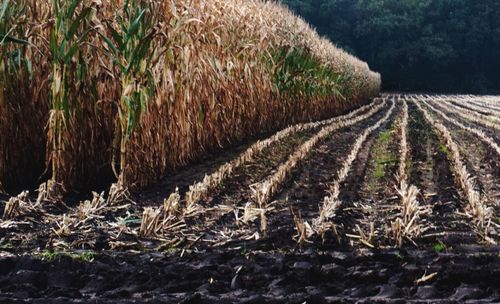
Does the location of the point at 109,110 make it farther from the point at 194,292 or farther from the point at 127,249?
the point at 194,292

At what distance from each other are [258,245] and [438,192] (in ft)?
7.73

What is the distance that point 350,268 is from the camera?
3.00 meters

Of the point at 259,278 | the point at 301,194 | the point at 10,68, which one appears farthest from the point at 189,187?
the point at 259,278

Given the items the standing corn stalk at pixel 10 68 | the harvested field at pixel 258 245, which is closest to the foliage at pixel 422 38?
the harvested field at pixel 258 245

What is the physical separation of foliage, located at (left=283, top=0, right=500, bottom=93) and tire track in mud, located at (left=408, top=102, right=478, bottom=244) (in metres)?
46.2

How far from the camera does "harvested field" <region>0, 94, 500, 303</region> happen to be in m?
2.78

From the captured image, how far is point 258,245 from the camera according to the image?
3430mm

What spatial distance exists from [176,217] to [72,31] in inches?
64.8

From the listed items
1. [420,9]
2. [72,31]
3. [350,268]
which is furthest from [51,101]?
[420,9]

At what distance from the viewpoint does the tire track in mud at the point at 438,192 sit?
3.58 metres

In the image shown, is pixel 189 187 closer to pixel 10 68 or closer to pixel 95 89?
pixel 95 89

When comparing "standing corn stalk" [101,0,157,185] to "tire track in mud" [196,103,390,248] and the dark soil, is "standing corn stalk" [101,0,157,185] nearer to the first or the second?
"tire track in mud" [196,103,390,248]

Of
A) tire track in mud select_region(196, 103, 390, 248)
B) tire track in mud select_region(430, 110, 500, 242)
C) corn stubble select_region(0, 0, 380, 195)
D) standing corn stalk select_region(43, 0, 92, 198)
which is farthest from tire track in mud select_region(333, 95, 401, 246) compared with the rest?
standing corn stalk select_region(43, 0, 92, 198)

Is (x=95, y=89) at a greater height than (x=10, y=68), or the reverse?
(x=10, y=68)
